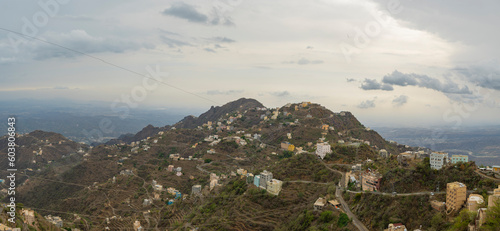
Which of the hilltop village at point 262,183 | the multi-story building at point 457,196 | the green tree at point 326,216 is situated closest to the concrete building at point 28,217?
the hilltop village at point 262,183

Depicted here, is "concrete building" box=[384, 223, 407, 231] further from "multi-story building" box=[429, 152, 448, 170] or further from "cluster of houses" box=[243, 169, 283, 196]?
"cluster of houses" box=[243, 169, 283, 196]

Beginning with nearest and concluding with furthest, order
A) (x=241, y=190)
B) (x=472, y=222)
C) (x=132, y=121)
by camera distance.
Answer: (x=472, y=222) → (x=241, y=190) → (x=132, y=121)

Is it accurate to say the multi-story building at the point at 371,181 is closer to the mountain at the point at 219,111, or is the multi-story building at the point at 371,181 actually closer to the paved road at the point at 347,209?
the paved road at the point at 347,209

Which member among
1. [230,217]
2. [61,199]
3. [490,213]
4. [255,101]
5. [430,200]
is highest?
[255,101]

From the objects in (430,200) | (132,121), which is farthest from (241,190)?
(132,121)

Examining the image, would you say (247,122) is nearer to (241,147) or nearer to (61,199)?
(241,147)

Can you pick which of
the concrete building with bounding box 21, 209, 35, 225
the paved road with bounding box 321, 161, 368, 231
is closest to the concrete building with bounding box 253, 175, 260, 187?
the paved road with bounding box 321, 161, 368, 231

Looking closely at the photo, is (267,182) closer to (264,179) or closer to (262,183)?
(264,179)
